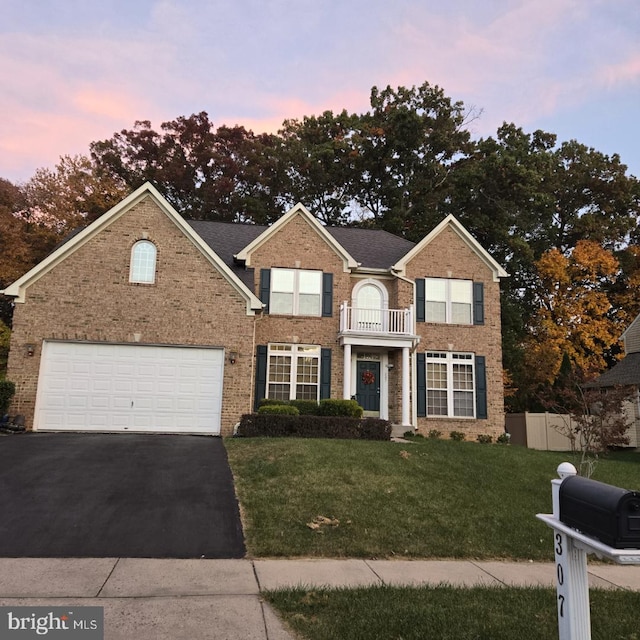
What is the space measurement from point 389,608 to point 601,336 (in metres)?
28.6

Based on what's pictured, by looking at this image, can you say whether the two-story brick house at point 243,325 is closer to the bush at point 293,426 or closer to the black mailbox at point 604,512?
the bush at point 293,426

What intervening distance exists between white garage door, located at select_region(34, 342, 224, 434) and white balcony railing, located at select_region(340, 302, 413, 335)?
204 inches

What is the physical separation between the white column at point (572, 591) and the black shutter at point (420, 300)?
52.1ft

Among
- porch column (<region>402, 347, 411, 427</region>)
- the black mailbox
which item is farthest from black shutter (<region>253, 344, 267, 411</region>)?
the black mailbox

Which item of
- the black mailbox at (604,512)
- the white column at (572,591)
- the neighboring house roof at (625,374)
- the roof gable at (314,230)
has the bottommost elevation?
the white column at (572,591)

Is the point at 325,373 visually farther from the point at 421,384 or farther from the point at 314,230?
the point at 314,230

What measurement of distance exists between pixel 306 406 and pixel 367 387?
3344mm

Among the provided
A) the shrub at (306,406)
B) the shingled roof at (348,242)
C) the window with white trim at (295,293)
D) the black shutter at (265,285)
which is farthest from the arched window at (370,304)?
the shrub at (306,406)

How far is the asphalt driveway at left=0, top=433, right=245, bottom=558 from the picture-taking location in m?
6.16

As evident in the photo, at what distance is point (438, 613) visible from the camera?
174 inches

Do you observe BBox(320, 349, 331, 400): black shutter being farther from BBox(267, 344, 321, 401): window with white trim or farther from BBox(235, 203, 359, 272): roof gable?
BBox(235, 203, 359, 272): roof gable

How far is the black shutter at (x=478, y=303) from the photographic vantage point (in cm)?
1934

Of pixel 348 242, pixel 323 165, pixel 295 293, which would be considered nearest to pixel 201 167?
pixel 323 165

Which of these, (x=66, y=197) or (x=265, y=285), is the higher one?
(x=66, y=197)
